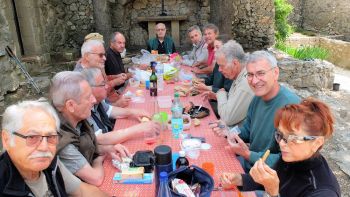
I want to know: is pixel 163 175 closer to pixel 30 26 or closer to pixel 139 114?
pixel 139 114

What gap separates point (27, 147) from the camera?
1.37 metres

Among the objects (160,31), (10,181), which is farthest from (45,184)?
(160,31)

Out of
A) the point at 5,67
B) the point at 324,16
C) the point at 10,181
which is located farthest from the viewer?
the point at 324,16

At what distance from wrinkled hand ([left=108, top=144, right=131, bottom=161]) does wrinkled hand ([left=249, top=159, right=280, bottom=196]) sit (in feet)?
3.15

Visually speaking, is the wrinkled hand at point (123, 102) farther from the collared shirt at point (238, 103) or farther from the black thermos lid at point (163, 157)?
the black thermos lid at point (163, 157)

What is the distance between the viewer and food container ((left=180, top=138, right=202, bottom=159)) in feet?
6.91

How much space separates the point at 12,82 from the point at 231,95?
3663 millimetres

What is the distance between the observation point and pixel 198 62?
4.99 m

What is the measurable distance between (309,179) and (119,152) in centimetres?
125

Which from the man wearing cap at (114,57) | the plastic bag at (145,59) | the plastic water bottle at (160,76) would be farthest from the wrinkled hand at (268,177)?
the plastic bag at (145,59)

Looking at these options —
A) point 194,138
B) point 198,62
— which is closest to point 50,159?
point 194,138

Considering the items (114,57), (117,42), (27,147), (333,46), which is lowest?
(333,46)

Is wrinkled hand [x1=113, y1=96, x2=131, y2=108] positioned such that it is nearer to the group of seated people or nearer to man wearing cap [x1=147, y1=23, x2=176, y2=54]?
the group of seated people

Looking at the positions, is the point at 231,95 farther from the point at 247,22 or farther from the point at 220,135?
the point at 247,22
